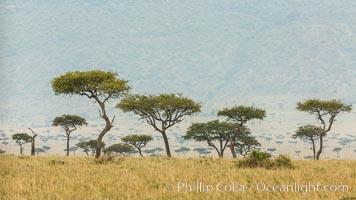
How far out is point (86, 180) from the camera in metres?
18.7

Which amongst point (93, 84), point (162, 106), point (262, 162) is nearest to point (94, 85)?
point (93, 84)

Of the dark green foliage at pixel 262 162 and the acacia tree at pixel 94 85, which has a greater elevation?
the acacia tree at pixel 94 85

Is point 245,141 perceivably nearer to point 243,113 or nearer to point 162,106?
point 243,113

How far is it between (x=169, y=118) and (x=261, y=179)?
165 feet

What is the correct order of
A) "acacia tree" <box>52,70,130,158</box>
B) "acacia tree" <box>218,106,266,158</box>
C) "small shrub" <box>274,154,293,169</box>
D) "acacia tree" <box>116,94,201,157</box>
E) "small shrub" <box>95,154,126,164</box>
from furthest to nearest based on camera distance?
"acacia tree" <box>218,106,266,158</box> → "acacia tree" <box>116,94,201,157</box> → "acacia tree" <box>52,70,130,158</box> → "small shrub" <box>95,154,126,164</box> → "small shrub" <box>274,154,293,169</box>

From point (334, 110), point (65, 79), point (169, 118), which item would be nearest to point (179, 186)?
point (65, 79)

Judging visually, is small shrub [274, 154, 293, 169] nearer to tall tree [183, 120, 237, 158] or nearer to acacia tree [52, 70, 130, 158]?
acacia tree [52, 70, 130, 158]

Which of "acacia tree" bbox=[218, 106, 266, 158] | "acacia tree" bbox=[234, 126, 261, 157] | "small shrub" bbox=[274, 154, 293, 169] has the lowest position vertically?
"small shrub" bbox=[274, 154, 293, 169]

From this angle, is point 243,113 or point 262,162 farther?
point 243,113

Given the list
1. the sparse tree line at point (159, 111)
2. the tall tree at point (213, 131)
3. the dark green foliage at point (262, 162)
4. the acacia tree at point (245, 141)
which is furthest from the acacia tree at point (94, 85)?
the acacia tree at point (245, 141)

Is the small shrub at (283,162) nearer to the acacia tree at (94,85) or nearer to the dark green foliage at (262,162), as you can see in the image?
the dark green foliage at (262,162)

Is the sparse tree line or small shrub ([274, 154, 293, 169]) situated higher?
the sparse tree line

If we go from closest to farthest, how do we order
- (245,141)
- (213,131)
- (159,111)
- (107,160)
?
(107,160) → (159,111) → (213,131) → (245,141)

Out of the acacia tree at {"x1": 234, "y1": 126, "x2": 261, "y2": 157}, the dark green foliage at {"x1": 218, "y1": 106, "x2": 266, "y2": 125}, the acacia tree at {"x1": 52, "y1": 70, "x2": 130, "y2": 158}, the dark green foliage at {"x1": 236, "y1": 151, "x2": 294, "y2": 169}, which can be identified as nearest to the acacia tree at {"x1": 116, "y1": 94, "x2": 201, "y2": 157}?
the dark green foliage at {"x1": 218, "y1": 106, "x2": 266, "y2": 125}
